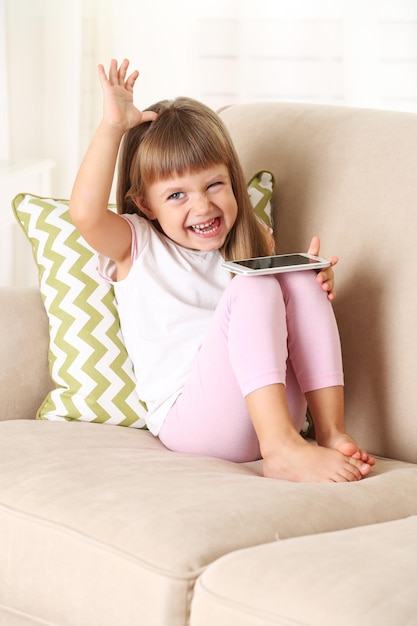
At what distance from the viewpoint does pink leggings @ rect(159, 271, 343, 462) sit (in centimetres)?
154

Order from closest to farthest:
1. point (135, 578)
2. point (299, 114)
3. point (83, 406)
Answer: point (135, 578) → point (83, 406) → point (299, 114)

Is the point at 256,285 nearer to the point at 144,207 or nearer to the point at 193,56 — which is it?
the point at 144,207

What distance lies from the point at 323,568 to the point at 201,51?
7.59ft

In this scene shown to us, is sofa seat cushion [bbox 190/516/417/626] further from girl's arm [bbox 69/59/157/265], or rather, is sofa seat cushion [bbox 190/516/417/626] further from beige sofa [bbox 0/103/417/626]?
girl's arm [bbox 69/59/157/265]

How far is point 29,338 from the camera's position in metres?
1.81

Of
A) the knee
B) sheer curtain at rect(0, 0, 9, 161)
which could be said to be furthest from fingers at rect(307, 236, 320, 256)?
sheer curtain at rect(0, 0, 9, 161)

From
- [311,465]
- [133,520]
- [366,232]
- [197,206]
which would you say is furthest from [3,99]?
[133,520]

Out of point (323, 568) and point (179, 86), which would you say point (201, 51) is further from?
point (323, 568)

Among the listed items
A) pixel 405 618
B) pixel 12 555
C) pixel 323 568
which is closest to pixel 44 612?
pixel 12 555

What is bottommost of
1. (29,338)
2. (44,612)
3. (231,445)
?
(44,612)

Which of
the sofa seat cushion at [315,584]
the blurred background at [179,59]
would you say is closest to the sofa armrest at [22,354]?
the sofa seat cushion at [315,584]

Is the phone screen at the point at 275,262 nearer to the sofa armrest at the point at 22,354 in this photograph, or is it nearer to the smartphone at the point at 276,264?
the smartphone at the point at 276,264

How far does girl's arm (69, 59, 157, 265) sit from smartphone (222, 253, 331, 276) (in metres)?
0.23

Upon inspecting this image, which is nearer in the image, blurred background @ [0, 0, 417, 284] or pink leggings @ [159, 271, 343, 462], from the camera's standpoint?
pink leggings @ [159, 271, 343, 462]
